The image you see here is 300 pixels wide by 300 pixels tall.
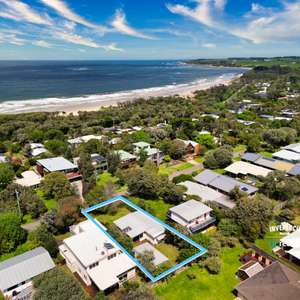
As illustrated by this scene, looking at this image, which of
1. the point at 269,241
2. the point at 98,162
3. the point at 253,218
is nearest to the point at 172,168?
the point at 98,162

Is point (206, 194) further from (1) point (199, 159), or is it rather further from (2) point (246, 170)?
(1) point (199, 159)

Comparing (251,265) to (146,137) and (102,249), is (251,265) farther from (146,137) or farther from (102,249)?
(146,137)

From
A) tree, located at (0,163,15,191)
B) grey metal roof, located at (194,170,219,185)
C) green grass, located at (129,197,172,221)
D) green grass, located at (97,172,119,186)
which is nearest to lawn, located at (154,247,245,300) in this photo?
green grass, located at (129,197,172,221)

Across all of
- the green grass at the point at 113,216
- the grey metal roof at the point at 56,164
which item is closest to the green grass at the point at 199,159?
the green grass at the point at 113,216

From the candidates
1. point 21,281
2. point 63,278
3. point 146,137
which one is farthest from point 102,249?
point 146,137

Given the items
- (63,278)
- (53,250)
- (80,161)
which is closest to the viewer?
(63,278)

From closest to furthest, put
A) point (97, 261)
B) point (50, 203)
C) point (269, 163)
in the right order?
point (97, 261)
point (50, 203)
point (269, 163)

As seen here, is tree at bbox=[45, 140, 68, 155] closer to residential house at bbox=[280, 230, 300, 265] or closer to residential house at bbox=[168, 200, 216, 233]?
residential house at bbox=[168, 200, 216, 233]
